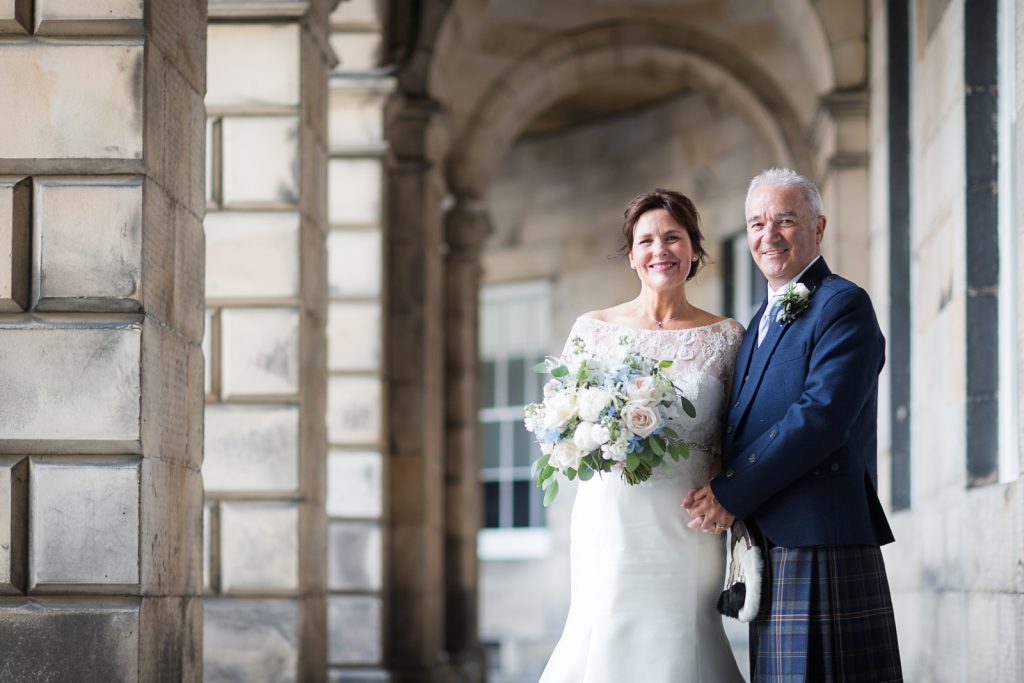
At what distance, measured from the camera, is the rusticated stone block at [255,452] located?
6168 mm

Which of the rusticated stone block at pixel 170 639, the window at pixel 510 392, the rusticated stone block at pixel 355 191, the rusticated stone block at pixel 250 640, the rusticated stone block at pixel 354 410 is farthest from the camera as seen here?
the window at pixel 510 392

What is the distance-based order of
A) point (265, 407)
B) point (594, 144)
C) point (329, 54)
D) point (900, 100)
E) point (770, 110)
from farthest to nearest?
point (594, 144) < point (770, 110) < point (900, 100) < point (329, 54) < point (265, 407)

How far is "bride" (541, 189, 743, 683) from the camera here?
13.6 ft

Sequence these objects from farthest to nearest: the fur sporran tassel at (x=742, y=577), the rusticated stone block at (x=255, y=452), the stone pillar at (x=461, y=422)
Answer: the stone pillar at (x=461, y=422) → the rusticated stone block at (x=255, y=452) → the fur sporran tassel at (x=742, y=577)

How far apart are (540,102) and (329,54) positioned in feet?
19.6

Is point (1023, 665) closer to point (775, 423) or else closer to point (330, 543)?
point (775, 423)

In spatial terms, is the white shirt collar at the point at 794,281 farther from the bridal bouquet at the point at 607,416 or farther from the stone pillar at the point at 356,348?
the stone pillar at the point at 356,348

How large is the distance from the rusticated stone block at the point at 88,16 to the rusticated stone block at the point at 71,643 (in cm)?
168

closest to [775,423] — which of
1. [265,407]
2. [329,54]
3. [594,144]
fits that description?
[265,407]

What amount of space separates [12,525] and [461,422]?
8.17m

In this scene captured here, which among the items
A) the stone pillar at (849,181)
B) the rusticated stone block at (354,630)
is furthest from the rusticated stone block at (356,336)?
the stone pillar at (849,181)

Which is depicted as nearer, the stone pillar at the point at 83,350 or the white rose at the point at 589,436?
the white rose at the point at 589,436

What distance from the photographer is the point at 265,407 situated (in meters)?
6.21

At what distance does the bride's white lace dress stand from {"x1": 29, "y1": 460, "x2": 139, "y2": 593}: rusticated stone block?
1.32 meters
